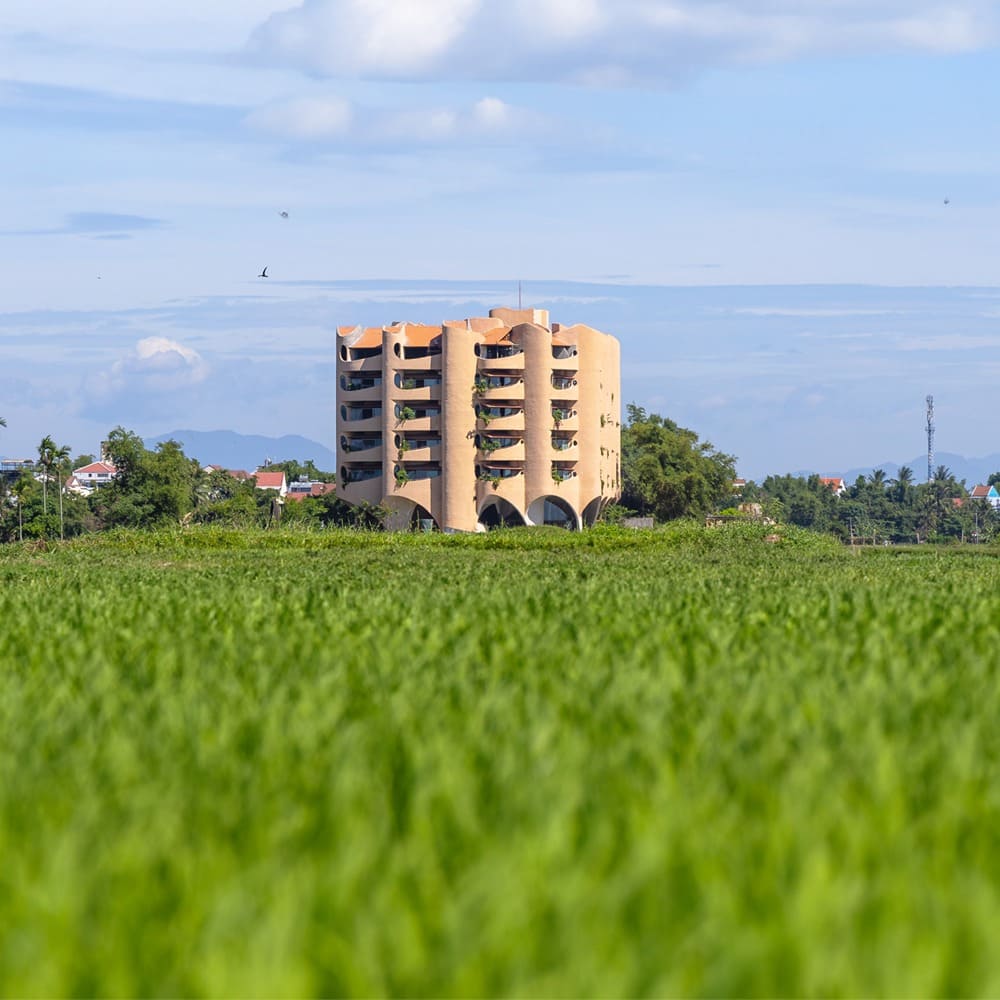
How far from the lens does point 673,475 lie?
120375 mm

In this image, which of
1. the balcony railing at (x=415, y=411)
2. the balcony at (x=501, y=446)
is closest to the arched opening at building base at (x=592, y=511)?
the balcony at (x=501, y=446)

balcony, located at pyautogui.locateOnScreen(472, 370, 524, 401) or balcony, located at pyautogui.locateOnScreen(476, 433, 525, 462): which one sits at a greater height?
balcony, located at pyautogui.locateOnScreen(472, 370, 524, 401)

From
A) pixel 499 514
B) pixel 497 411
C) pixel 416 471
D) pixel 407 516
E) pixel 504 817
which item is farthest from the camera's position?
pixel 499 514

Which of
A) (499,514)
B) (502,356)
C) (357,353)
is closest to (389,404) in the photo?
(357,353)

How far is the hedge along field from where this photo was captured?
5.36 m

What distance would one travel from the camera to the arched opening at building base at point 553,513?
10928cm

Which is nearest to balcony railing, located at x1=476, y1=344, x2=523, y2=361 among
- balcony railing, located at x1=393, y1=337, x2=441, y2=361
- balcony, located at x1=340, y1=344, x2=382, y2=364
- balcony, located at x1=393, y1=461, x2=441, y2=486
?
balcony railing, located at x1=393, y1=337, x2=441, y2=361

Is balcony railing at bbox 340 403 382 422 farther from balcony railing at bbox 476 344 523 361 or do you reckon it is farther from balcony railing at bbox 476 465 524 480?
balcony railing at bbox 476 465 524 480

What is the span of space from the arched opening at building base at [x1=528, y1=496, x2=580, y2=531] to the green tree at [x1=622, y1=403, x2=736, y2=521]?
8657 millimetres

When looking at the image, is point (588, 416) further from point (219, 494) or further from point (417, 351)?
point (219, 494)

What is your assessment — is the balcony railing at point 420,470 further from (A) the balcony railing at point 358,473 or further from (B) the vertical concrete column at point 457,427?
(A) the balcony railing at point 358,473

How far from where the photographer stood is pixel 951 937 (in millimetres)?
5488

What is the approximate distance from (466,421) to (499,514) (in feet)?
31.9

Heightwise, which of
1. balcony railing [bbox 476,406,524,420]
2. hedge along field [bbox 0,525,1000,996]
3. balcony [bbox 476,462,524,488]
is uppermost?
balcony railing [bbox 476,406,524,420]
